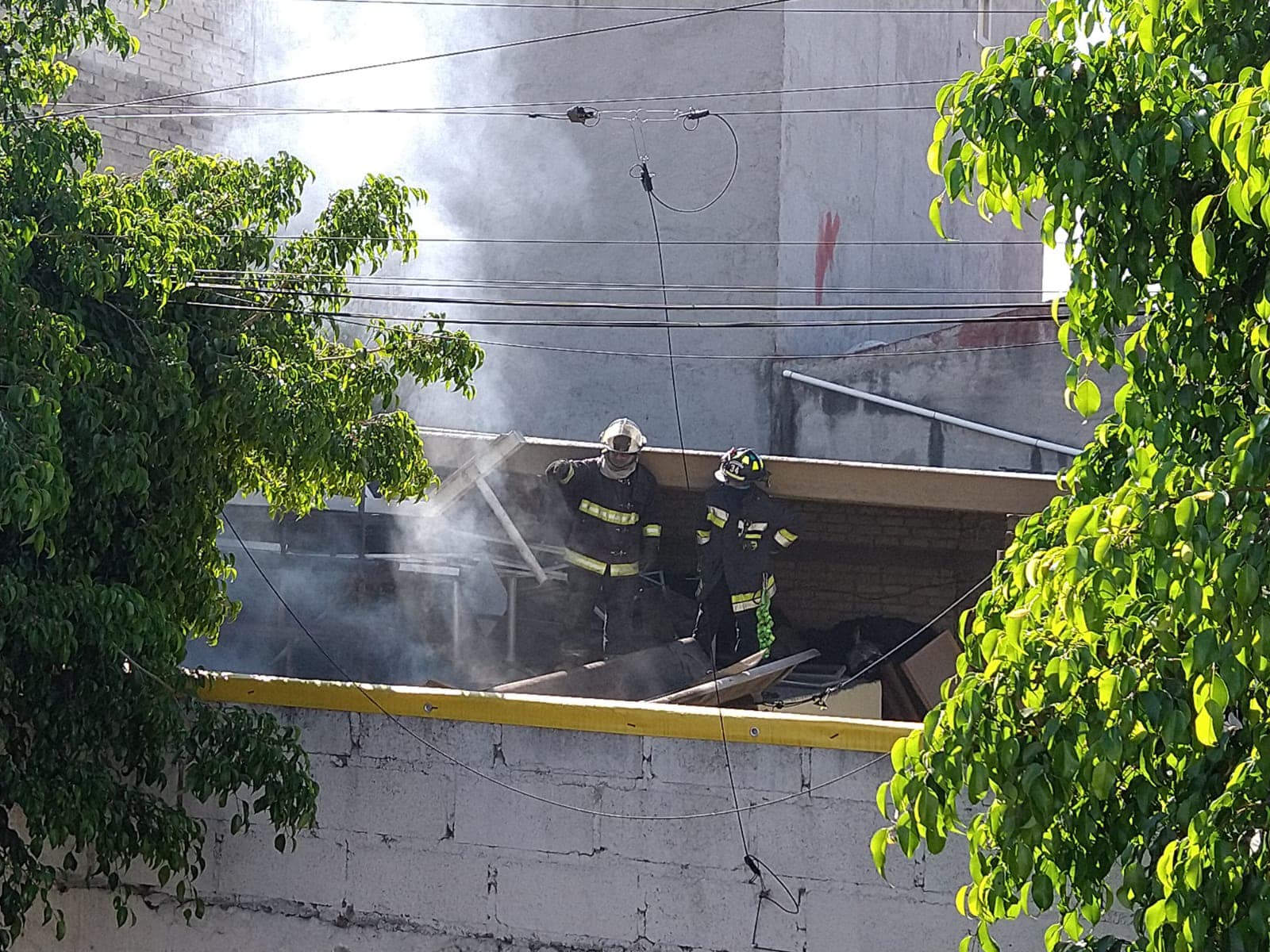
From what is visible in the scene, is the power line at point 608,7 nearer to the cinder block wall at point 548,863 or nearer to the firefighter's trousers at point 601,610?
the firefighter's trousers at point 601,610

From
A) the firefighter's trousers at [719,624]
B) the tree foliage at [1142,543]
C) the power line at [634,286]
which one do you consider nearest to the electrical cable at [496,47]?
the power line at [634,286]

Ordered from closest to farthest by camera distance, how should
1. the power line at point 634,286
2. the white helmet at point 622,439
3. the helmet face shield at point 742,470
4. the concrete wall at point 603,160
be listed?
the helmet face shield at point 742,470 < the white helmet at point 622,439 < the power line at point 634,286 < the concrete wall at point 603,160

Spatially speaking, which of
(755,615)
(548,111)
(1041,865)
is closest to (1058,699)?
(1041,865)

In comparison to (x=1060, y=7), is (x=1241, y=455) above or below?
below

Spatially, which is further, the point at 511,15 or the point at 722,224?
the point at 511,15

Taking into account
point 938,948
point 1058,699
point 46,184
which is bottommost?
point 938,948

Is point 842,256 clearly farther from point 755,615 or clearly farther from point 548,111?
point 755,615

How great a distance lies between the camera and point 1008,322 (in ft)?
45.2

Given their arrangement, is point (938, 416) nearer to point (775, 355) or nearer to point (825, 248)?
point (775, 355)

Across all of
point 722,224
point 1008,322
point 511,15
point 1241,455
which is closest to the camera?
point 1241,455

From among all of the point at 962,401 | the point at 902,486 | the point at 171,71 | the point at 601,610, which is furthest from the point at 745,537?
the point at 171,71

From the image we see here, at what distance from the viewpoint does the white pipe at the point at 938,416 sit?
12883mm

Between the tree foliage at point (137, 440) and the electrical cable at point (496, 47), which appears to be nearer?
the tree foliage at point (137, 440)

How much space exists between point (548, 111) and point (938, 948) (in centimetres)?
1208
